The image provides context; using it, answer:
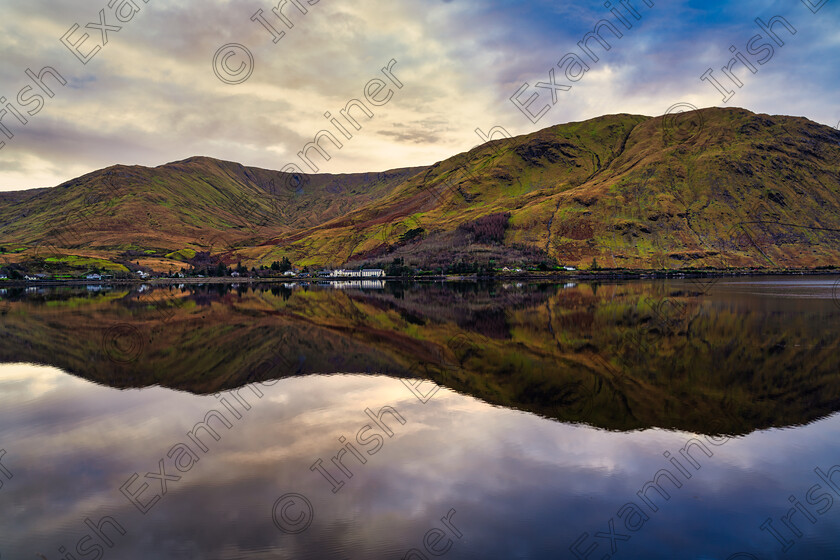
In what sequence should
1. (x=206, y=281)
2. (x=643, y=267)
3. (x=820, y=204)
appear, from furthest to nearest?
1. (x=820, y=204)
2. (x=206, y=281)
3. (x=643, y=267)

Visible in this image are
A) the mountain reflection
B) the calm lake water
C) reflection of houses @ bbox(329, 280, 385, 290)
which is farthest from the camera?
reflection of houses @ bbox(329, 280, 385, 290)

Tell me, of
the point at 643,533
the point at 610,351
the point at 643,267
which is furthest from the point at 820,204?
the point at 643,533

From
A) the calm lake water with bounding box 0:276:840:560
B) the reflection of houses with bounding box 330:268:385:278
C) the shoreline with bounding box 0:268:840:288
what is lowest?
the calm lake water with bounding box 0:276:840:560

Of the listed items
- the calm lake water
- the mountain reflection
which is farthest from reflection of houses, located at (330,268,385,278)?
the calm lake water

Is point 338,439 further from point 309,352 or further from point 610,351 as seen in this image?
point 610,351

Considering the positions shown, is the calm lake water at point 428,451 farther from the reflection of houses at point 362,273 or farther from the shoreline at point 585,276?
the reflection of houses at point 362,273

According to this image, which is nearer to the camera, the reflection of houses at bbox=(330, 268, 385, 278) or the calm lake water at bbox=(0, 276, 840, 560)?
the calm lake water at bbox=(0, 276, 840, 560)

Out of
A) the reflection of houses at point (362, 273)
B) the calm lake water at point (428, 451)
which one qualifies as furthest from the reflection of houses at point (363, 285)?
the calm lake water at point (428, 451)

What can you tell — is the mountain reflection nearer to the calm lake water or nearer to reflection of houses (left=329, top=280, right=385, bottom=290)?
the calm lake water

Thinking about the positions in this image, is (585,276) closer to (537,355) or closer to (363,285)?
(363,285)
